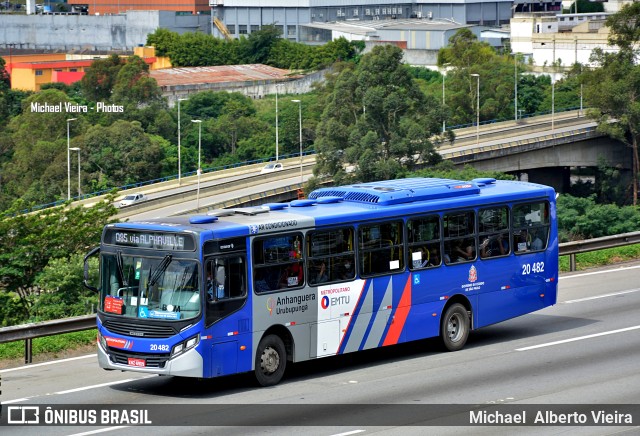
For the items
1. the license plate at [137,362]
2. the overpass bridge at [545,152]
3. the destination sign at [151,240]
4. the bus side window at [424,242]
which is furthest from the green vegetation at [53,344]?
the overpass bridge at [545,152]

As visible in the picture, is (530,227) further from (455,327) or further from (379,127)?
(379,127)

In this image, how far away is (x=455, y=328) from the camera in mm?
21719

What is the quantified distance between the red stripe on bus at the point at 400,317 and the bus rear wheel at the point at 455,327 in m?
0.96

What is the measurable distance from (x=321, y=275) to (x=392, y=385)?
204 centimetres

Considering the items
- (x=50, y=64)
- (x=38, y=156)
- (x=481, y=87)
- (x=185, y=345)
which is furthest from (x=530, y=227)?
(x=50, y=64)

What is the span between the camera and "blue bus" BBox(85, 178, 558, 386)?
1800 cm

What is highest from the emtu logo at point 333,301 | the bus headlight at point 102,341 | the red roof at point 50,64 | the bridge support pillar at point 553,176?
the red roof at point 50,64

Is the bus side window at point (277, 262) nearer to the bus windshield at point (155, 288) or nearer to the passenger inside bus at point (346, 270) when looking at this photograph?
the passenger inside bus at point (346, 270)

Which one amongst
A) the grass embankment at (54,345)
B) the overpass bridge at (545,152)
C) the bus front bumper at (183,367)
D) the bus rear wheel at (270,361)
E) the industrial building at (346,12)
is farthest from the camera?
the industrial building at (346,12)

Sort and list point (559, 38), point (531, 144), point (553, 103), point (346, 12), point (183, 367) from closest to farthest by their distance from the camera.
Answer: point (183, 367)
point (531, 144)
point (553, 103)
point (559, 38)
point (346, 12)

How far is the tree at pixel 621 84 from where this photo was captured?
78875 mm

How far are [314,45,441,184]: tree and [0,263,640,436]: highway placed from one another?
4299cm

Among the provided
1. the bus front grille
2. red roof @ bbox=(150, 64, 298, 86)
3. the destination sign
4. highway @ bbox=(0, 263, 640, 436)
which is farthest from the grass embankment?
red roof @ bbox=(150, 64, 298, 86)

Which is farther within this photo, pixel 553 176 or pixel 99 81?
pixel 99 81
